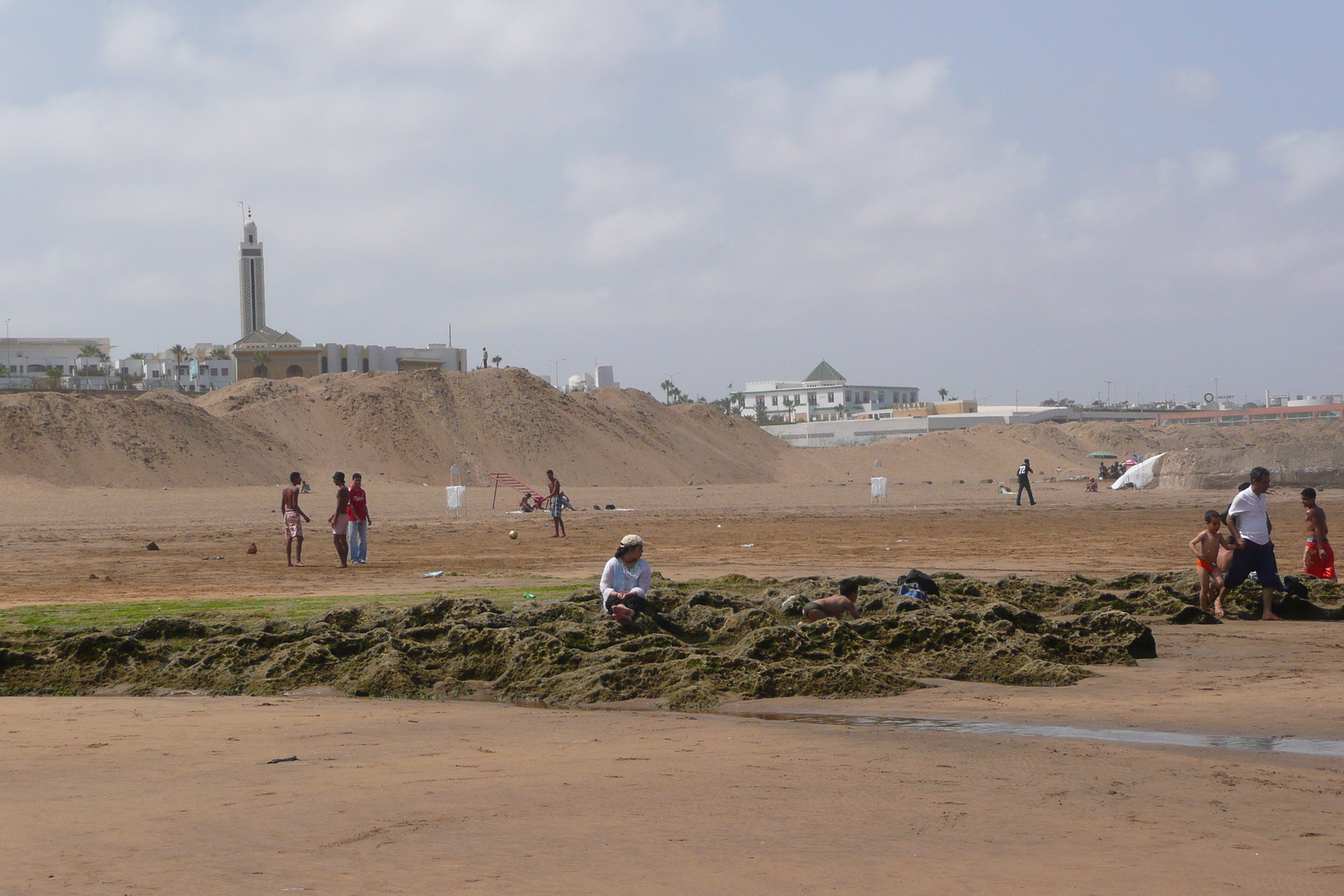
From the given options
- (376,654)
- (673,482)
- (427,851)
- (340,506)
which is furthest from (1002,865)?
(673,482)

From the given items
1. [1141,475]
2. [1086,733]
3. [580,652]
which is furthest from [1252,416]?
[1086,733]

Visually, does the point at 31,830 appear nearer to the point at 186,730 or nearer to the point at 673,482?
the point at 186,730

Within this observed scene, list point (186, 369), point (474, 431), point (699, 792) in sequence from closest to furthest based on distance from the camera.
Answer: point (699, 792)
point (474, 431)
point (186, 369)

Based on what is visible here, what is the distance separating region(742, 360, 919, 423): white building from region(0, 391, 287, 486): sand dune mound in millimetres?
76539

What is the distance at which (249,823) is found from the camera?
17.0ft

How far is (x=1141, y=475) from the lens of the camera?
4912cm

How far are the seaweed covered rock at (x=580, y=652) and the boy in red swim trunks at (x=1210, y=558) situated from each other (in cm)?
190

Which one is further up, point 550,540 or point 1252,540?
point 1252,540

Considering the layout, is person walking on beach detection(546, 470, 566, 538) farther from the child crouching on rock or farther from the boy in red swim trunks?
the boy in red swim trunks


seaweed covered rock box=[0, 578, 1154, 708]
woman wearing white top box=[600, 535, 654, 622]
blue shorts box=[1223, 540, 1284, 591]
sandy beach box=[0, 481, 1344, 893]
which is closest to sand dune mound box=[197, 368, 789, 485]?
seaweed covered rock box=[0, 578, 1154, 708]

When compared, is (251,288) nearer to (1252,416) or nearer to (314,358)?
(314,358)

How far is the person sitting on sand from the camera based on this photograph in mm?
10820

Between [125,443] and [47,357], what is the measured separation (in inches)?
2614

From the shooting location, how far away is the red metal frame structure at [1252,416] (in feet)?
353
